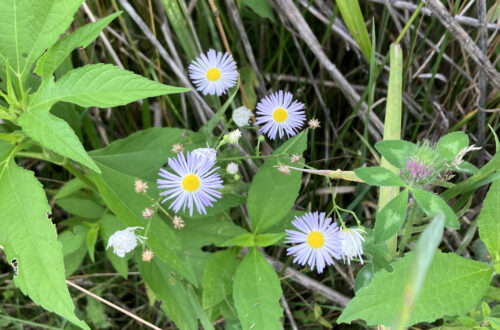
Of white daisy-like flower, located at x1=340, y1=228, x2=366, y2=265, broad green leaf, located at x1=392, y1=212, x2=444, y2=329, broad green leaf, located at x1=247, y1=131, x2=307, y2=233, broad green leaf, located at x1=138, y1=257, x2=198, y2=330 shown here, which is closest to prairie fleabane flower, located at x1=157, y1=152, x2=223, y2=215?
broad green leaf, located at x1=247, y1=131, x2=307, y2=233

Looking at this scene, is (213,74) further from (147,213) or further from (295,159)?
(147,213)

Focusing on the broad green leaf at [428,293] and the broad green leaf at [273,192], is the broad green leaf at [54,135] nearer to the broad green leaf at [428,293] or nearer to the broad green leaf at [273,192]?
the broad green leaf at [273,192]

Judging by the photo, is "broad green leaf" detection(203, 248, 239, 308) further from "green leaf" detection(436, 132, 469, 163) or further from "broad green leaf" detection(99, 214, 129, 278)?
"green leaf" detection(436, 132, 469, 163)

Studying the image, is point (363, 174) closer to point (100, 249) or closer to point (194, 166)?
point (194, 166)

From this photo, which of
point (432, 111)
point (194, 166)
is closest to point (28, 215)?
point (194, 166)

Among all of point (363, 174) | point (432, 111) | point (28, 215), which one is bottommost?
point (28, 215)

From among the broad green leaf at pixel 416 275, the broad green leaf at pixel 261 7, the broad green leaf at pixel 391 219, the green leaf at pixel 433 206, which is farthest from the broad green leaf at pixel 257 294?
the broad green leaf at pixel 261 7
